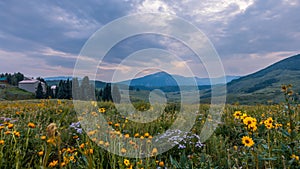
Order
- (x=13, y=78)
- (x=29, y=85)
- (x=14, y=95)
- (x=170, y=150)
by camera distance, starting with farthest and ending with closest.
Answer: (x=13, y=78)
(x=29, y=85)
(x=14, y=95)
(x=170, y=150)

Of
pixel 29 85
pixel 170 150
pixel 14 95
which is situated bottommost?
pixel 170 150

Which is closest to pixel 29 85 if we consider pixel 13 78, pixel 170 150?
pixel 13 78

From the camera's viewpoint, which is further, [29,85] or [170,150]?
[29,85]

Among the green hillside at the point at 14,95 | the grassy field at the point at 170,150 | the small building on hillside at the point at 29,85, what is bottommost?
the grassy field at the point at 170,150

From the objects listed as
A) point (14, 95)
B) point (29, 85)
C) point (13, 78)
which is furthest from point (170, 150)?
point (13, 78)

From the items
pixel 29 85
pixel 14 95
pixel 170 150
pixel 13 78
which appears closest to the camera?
pixel 170 150

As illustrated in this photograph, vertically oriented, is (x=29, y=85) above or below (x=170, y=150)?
above

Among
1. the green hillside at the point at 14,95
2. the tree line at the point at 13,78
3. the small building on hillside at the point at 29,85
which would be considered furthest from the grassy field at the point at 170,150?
the tree line at the point at 13,78

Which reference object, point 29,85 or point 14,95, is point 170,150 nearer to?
point 14,95

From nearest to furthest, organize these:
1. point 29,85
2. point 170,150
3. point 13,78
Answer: point 170,150, point 29,85, point 13,78

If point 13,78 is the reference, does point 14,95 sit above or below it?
below

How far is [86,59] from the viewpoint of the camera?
11.5ft

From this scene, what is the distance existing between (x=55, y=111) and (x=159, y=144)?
4.11 metres

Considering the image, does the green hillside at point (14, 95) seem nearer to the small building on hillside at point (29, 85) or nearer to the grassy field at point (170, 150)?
the small building on hillside at point (29, 85)
